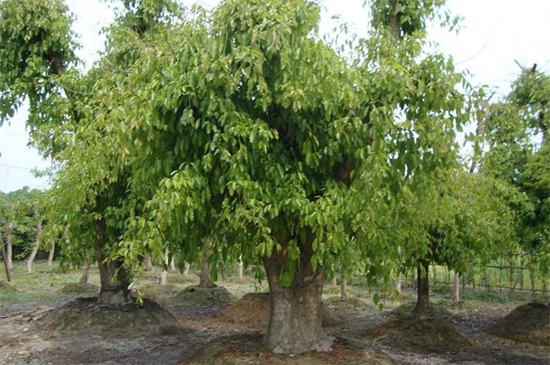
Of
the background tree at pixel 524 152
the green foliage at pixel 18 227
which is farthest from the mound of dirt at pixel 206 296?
the background tree at pixel 524 152

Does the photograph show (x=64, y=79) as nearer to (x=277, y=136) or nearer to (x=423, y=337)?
(x=277, y=136)

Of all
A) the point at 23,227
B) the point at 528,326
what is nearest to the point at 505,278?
the point at 528,326

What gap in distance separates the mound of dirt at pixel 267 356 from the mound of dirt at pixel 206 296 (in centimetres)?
827

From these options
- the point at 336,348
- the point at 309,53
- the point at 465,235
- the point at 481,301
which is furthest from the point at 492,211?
the point at 481,301

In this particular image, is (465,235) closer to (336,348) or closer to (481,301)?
(336,348)

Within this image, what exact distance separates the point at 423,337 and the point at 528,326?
2.31 m

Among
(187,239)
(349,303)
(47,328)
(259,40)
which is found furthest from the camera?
(349,303)

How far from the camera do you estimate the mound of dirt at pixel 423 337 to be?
9992mm

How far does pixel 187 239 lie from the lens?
6.98 metres

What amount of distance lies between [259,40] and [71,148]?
3.26 metres

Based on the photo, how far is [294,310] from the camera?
24.9 ft

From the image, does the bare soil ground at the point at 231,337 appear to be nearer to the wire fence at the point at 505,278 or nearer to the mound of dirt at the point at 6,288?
the wire fence at the point at 505,278

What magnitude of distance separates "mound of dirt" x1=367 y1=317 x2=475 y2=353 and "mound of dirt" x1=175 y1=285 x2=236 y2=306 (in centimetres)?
629

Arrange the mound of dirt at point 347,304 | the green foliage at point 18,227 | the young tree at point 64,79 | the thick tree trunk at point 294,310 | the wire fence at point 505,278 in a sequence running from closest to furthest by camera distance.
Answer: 1. the thick tree trunk at point 294,310
2. the young tree at point 64,79
3. the mound of dirt at point 347,304
4. the wire fence at point 505,278
5. the green foliage at point 18,227
